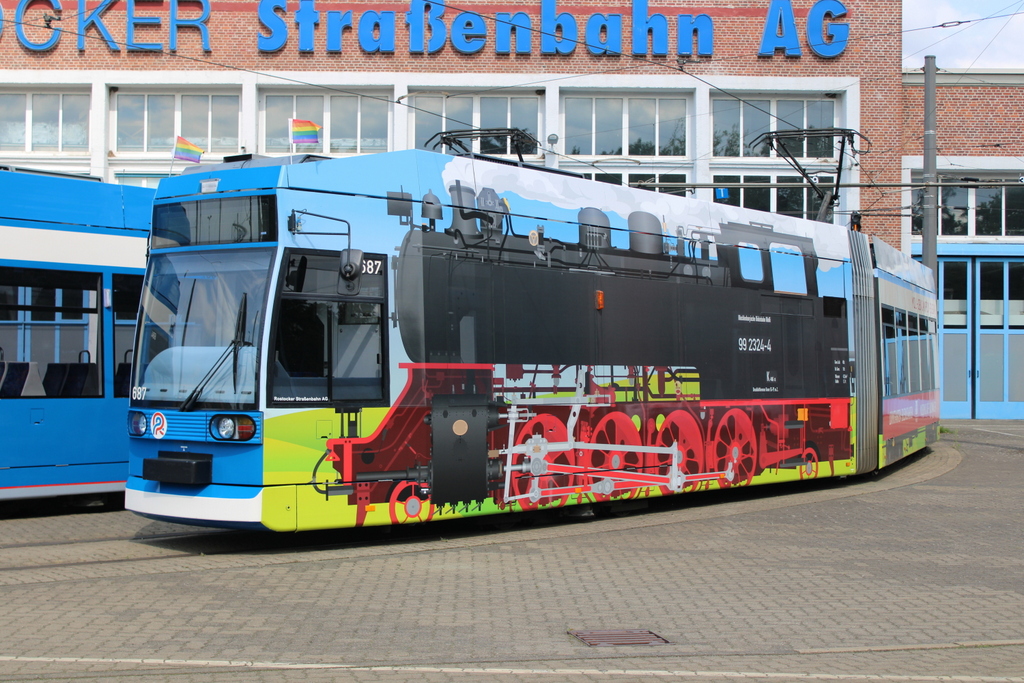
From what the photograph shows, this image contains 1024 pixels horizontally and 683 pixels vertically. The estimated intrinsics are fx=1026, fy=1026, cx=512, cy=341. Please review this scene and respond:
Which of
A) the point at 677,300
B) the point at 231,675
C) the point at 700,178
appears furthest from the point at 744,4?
the point at 231,675

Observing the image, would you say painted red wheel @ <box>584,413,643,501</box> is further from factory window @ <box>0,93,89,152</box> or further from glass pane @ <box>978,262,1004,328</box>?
glass pane @ <box>978,262,1004,328</box>

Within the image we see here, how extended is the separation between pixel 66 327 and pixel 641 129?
786 inches

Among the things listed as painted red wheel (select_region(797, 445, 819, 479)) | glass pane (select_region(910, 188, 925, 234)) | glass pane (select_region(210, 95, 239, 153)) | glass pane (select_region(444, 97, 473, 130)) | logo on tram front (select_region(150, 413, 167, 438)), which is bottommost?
painted red wheel (select_region(797, 445, 819, 479))

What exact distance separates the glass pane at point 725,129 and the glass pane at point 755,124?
25 cm

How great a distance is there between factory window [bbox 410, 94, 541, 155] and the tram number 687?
15.7 meters

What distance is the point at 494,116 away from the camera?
2756cm

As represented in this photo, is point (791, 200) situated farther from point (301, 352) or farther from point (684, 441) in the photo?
point (301, 352)

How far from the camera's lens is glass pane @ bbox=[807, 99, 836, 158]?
28.3 metres

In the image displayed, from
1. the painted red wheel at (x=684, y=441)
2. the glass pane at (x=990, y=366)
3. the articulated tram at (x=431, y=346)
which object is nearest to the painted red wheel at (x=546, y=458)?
the articulated tram at (x=431, y=346)

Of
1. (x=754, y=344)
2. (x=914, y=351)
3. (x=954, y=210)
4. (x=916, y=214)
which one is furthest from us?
(x=954, y=210)

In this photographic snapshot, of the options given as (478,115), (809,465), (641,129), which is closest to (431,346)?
(809,465)

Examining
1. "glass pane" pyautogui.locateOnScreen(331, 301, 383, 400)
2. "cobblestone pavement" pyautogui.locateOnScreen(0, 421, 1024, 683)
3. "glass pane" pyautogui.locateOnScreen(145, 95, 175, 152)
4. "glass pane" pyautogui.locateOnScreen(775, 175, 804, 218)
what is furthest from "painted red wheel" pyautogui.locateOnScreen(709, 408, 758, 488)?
"glass pane" pyautogui.locateOnScreen(145, 95, 175, 152)

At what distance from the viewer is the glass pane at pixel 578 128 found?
27.7 meters

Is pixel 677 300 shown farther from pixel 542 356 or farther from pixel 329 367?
pixel 329 367
